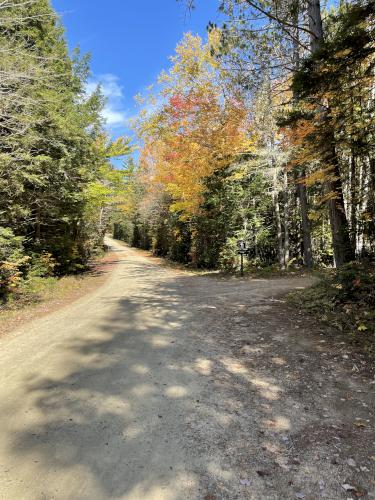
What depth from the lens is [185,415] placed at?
338 centimetres

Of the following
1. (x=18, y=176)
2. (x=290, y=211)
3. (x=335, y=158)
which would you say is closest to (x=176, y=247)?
(x=290, y=211)

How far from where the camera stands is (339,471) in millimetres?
2570

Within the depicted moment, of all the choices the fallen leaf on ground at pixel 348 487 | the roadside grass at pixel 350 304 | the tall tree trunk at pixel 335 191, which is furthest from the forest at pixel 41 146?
the fallen leaf on ground at pixel 348 487

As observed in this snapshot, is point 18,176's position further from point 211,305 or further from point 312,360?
point 312,360

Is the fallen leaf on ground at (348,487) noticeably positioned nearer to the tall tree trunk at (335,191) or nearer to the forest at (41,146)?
the tall tree trunk at (335,191)

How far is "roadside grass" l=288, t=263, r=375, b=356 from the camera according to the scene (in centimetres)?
511

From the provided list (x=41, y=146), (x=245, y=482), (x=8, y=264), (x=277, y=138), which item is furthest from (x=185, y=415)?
(x=277, y=138)

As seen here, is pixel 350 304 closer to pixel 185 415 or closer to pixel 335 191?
pixel 335 191

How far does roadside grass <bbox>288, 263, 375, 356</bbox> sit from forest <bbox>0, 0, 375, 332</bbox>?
Answer: 9 centimetres

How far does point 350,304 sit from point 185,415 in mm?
3984

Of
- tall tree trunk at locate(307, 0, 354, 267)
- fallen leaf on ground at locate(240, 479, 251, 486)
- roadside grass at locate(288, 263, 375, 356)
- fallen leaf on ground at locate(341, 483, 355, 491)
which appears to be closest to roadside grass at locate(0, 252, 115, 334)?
fallen leaf on ground at locate(240, 479, 251, 486)

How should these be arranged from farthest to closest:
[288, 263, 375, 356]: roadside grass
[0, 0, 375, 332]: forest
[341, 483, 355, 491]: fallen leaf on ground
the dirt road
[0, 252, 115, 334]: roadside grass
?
[0, 252, 115, 334]: roadside grass < [0, 0, 375, 332]: forest < [288, 263, 375, 356]: roadside grass < the dirt road < [341, 483, 355, 491]: fallen leaf on ground

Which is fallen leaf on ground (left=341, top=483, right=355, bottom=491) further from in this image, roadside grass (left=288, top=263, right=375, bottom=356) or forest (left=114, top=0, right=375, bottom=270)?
forest (left=114, top=0, right=375, bottom=270)

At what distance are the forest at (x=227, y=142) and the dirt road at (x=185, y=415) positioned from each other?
2.53m
